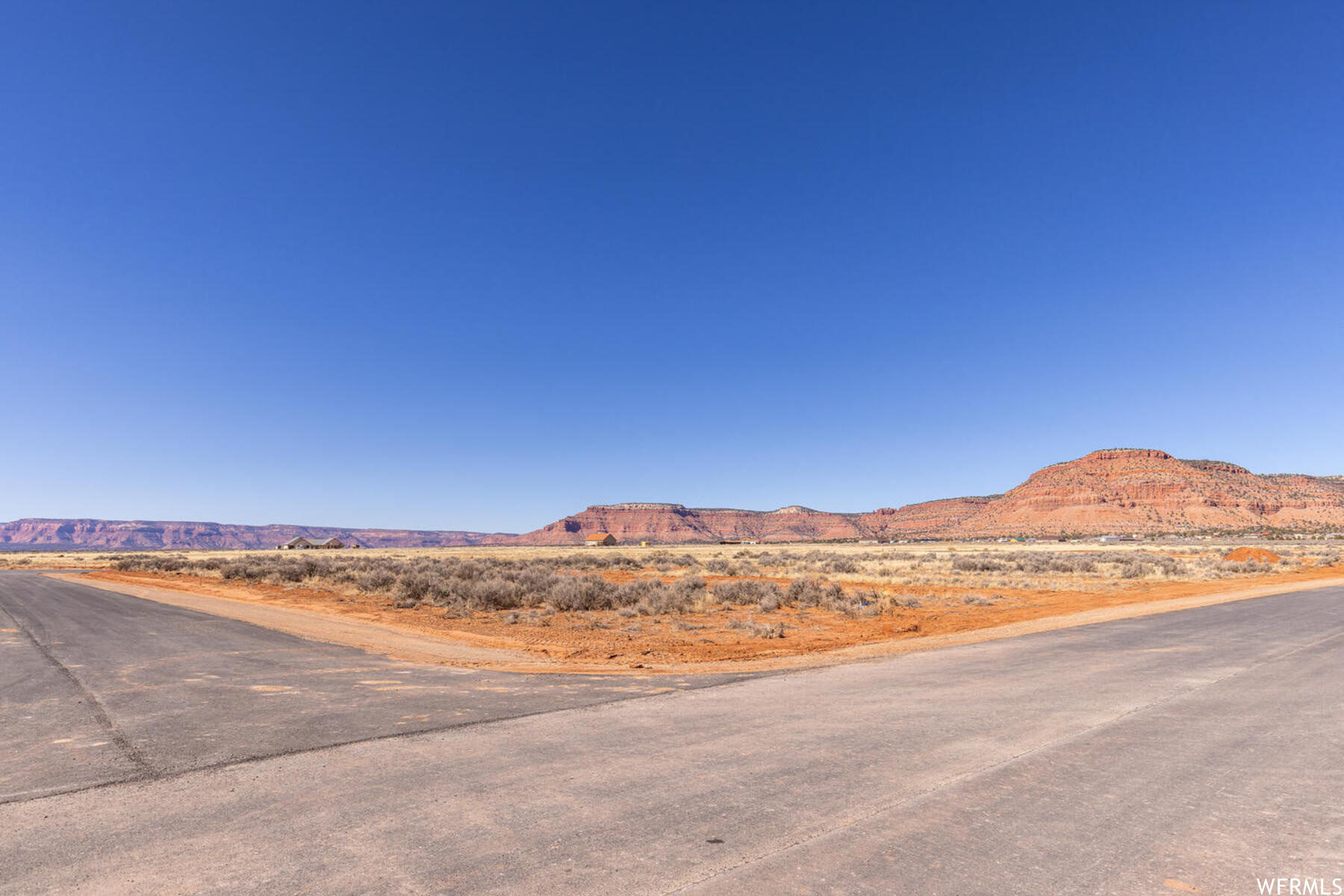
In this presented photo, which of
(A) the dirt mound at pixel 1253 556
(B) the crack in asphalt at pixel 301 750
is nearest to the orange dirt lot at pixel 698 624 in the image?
(B) the crack in asphalt at pixel 301 750

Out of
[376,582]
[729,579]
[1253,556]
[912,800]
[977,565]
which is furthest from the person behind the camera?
[1253,556]

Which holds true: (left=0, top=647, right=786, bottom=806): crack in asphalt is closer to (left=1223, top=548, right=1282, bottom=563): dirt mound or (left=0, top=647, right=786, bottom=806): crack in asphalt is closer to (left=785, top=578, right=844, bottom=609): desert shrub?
(left=785, top=578, right=844, bottom=609): desert shrub

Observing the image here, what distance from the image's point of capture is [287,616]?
20828 mm

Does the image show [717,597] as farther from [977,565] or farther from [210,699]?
[977,565]

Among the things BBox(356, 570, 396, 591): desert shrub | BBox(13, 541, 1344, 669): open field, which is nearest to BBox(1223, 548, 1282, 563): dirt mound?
BBox(13, 541, 1344, 669): open field

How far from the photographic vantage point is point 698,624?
19297mm

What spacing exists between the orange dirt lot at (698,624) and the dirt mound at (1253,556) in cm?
1427

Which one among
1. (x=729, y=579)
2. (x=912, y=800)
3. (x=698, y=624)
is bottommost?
(x=698, y=624)

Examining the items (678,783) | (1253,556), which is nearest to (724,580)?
(678,783)

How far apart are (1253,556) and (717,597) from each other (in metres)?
40.5

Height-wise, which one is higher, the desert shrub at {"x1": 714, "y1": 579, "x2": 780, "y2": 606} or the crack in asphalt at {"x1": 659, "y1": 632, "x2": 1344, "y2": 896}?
the crack in asphalt at {"x1": 659, "y1": 632, "x2": 1344, "y2": 896}

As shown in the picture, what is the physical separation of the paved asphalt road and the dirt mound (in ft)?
138

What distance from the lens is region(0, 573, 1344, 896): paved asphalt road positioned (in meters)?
3.88

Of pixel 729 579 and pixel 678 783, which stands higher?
pixel 678 783
